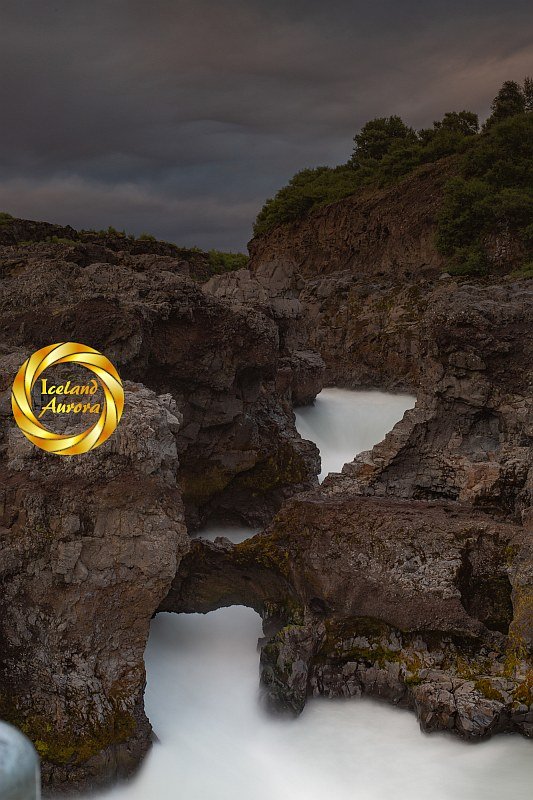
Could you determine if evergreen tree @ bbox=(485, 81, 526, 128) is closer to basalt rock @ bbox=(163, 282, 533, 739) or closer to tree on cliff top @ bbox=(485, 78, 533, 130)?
tree on cliff top @ bbox=(485, 78, 533, 130)

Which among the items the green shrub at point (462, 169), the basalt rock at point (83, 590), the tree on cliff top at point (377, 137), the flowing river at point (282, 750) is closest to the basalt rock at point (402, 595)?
the flowing river at point (282, 750)

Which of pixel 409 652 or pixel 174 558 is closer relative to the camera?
pixel 174 558

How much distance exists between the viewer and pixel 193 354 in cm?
1472

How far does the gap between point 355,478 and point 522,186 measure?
28.9 meters

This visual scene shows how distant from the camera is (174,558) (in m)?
7.93

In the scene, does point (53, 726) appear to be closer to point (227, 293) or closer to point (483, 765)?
point (483, 765)

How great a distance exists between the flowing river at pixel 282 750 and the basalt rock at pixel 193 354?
17.6ft

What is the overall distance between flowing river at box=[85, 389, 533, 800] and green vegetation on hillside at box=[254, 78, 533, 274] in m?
26.5

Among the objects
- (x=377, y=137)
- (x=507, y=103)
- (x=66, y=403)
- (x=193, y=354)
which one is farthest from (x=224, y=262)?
(x=66, y=403)

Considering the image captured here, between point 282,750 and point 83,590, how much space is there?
3102mm

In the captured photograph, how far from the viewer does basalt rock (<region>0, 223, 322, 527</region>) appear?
500 inches

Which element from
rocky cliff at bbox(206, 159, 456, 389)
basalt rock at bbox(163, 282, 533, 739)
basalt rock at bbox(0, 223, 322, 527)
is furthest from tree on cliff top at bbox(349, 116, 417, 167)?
basalt rock at bbox(163, 282, 533, 739)

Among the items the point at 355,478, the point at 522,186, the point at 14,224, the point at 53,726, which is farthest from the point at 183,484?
the point at 522,186

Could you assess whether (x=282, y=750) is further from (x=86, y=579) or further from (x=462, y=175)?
(x=462, y=175)
